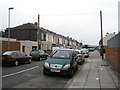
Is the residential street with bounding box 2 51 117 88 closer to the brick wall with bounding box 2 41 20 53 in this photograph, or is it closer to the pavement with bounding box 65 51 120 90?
the pavement with bounding box 65 51 120 90

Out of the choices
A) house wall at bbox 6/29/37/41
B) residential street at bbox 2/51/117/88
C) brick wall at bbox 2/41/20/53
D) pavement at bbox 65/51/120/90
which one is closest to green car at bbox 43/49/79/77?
residential street at bbox 2/51/117/88

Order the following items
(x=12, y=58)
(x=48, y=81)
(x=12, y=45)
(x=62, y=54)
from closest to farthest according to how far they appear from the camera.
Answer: (x=48, y=81), (x=62, y=54), (x=12, y=58), (x=12, y=45)

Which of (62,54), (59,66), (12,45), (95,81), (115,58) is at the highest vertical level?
(12,45)

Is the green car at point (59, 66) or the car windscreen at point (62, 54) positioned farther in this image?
the car windscreen at point (62, 54)

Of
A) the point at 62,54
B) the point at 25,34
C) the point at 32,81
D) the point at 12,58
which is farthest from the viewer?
the point at 25,34

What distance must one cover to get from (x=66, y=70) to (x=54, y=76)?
2.97 feet

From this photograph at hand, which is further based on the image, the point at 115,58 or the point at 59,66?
the point at 115,58

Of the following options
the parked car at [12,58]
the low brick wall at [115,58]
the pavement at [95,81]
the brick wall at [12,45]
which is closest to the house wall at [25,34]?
the brick wall at [12,45]

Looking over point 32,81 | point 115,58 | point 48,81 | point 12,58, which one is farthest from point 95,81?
point 12,58

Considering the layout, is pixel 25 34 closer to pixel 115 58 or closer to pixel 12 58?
pixel 12 58

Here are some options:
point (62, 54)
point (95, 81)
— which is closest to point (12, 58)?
point (62, 54)

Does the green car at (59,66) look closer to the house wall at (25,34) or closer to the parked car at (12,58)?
the parked car at (12,58)

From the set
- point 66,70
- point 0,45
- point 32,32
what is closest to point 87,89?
point 66,70

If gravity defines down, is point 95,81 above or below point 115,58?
below
